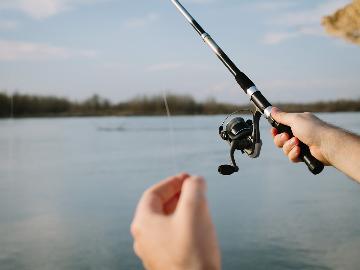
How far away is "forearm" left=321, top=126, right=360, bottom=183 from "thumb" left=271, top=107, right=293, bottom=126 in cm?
26

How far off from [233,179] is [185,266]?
6.45 meters

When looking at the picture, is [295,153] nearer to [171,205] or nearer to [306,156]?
[306,156]

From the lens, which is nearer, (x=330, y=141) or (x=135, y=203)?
(x=330, y=141)

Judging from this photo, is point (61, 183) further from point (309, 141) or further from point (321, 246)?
point (309, 141)

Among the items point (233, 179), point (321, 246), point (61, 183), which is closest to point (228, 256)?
point (321, 246)

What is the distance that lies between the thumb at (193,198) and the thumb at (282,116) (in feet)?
5.05

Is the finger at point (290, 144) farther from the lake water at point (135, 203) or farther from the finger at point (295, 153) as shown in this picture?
the lake water at point (135, 203)

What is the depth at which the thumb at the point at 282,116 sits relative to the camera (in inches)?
72.5

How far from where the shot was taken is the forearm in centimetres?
137

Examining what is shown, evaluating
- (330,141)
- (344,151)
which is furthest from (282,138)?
(344,151)

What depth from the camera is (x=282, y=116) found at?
1878 mm

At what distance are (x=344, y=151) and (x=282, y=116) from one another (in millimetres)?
475

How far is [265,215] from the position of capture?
15.3 feet

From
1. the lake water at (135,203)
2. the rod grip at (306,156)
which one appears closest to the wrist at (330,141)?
the rod grip at (306,156)
